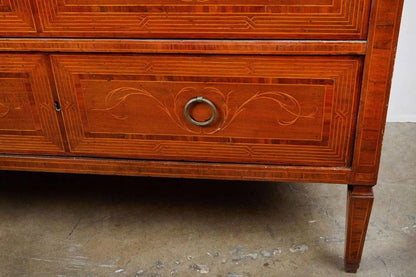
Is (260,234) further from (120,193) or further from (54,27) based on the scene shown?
(54,27)

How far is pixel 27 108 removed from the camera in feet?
2.67

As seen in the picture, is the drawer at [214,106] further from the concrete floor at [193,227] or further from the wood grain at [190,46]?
the concrete floor at [193,227]

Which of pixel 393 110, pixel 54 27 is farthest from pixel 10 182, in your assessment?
pixel 393 110

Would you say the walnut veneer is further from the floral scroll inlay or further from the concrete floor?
the concrete floor

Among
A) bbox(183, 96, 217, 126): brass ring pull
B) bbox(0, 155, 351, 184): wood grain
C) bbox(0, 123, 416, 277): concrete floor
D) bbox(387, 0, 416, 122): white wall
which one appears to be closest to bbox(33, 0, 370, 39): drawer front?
bbox(183, 96, 217, 126): brass ring pull

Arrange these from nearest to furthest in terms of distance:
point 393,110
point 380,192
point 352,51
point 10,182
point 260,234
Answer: point 352,51
point 260,234
point 380,192
point 10,182
point 393,110

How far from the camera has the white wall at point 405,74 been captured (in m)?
1.31

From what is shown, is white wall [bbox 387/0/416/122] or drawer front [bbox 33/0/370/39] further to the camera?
white wall [bbox 387/0/416/122]

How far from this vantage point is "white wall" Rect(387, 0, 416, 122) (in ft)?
4.30

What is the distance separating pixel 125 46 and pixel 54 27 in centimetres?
12

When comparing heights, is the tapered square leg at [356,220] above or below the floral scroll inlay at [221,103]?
below

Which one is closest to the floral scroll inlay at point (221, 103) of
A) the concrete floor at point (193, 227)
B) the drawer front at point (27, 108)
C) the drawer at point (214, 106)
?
the drawer at point (214, 106)

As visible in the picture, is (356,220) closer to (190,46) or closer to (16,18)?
(190,46)

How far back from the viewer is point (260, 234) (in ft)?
3.23
